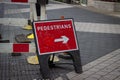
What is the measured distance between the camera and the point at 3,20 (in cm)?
1170

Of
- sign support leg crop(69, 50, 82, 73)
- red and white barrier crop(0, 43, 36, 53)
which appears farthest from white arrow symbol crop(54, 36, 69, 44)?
red and white barrier crop(0, 43, 36, 53)

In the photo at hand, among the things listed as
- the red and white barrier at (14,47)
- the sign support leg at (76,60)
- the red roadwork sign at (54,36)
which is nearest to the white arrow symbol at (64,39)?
the red roadwork sign at (54,36)

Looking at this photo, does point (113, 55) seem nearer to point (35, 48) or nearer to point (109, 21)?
point (35, 48)

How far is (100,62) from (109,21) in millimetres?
5834

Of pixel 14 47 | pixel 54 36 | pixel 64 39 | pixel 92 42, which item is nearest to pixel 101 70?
pixel 64 39

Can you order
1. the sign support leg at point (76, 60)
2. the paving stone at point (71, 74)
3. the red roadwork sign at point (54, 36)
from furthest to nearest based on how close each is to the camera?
the sign support leg at point (76, 60)
the paving stone at point (71, 74)
the red roadwork sign at point (54, 36)

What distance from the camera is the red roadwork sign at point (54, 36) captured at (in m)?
5.88

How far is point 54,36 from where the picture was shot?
6.01 metres

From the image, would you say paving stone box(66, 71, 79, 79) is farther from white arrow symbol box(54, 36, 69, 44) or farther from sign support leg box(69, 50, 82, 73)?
white arrow symbol box(54, 36, 69, 44)

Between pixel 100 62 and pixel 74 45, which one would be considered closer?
pixel 74 45

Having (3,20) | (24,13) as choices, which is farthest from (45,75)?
(24,13)

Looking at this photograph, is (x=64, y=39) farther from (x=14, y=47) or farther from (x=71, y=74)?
(x=14, y=47)

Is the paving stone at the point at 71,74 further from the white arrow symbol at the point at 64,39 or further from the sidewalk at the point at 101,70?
the white arrow symbol at the point at 64,39

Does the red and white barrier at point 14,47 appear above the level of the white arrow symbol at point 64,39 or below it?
below
